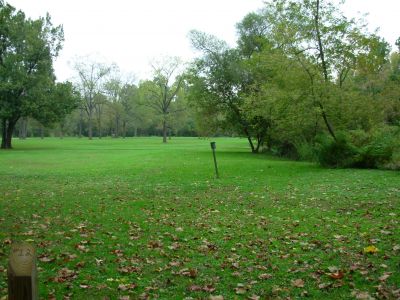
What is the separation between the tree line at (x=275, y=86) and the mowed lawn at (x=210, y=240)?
7624mm

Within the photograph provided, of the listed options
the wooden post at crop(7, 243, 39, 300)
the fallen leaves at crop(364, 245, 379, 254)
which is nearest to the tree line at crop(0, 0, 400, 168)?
the fallen leaves at crop(364, 245, 379, 254)

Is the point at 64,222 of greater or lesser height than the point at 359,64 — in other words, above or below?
below

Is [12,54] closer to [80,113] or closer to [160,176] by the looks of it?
[160,176]

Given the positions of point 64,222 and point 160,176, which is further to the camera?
point 160,176

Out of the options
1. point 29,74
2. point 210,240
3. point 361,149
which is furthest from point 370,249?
point 29,74

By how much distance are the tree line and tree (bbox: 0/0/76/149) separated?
108mm

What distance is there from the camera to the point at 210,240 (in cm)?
738

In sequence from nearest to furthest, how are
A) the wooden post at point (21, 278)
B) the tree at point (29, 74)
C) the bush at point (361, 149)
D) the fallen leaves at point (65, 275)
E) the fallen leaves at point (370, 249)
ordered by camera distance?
the wooden post at point (21, 278), the fallen leaves at point (65, 275), the fallen leaves at point (370, 249), the bush at point (361, 149), the tree at point (29, 74)

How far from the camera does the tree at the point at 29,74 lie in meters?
43.5

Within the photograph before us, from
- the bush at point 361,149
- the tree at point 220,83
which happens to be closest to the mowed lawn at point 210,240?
the bush at point 361,149

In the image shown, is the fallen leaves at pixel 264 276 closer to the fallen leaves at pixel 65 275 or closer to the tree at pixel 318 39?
the fallen leaves at pixel 65 275

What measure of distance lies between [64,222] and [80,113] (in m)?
103

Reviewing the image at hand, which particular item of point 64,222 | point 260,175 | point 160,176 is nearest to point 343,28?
point 260,175

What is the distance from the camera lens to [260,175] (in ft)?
59.9
